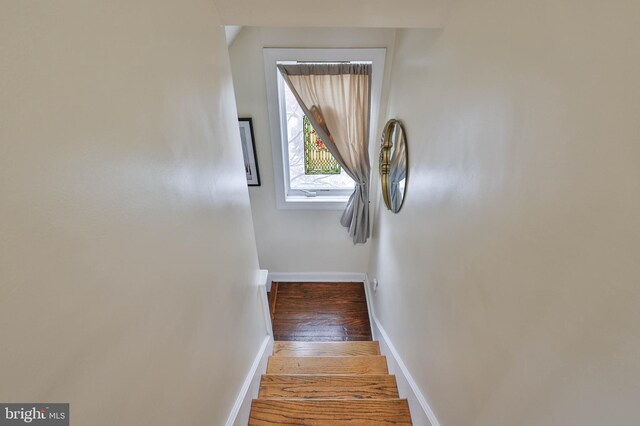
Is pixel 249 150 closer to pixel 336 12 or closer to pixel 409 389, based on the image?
pixel 336 12

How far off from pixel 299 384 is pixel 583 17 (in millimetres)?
2214

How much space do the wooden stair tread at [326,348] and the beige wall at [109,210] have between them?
5.12 ft

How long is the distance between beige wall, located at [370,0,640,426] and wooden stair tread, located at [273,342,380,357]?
139 centimetres

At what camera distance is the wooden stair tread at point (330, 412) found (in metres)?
1.69

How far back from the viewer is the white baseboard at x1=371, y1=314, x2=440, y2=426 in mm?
1450

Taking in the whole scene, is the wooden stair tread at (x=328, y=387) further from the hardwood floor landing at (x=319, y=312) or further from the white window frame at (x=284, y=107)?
the white window frame at (x=284, y=107)

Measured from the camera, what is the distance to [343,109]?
2.62 meters

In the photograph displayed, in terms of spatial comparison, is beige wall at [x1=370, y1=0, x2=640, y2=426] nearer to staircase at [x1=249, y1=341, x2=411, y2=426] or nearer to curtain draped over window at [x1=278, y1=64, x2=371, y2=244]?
staircase at [x1=249, y1=341, x2=411, y2=426]

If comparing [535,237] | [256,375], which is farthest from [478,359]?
[256,375]

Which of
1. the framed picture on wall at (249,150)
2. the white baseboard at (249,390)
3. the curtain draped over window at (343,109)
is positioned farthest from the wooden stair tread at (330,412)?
the framed picture on wall at (249,150)

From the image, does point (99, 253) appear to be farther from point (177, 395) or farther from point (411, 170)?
point (411, 170)

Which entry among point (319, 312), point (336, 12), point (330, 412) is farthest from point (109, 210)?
point (319, 312)

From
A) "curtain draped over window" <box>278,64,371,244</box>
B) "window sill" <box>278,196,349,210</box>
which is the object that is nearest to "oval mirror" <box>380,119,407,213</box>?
"curtain draped over window" <box>278,64,371,244</box>

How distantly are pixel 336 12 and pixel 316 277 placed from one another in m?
2.87
